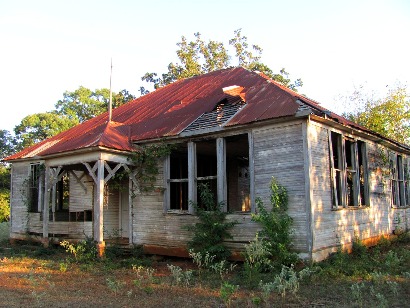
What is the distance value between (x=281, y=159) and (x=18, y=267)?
7.93 m

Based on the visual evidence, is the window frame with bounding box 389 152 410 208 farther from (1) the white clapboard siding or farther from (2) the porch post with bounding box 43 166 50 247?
(2) the porch post with bounding box 43 166 50 247

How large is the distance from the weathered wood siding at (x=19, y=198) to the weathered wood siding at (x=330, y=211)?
12872 mm

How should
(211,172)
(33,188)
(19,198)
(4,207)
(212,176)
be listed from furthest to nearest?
(4,207) < (19,198) < (33,188) < (211,172) < (212,176)

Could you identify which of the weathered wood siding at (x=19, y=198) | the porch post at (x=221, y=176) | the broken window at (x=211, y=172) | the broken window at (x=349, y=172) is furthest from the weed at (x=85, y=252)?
the broken window at (x=349, y=172)

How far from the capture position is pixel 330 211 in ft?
36.6

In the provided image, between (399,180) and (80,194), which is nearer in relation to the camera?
(80,194)

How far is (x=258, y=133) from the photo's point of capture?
36.9 feet

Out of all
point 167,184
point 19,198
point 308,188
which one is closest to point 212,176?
point 167,184

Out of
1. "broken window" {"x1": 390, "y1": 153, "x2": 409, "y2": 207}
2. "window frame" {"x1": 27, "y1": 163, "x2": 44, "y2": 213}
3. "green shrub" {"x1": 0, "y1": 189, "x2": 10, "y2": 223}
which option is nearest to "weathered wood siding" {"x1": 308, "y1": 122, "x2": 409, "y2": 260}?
"broken window" {"x1": 390, "y1": 153, "x2": 409, "y2": 207}

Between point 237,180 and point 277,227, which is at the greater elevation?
point 237,180

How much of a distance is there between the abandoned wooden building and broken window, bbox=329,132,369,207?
34mm

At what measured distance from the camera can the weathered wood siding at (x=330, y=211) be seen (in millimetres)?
10492

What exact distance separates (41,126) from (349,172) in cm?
3701

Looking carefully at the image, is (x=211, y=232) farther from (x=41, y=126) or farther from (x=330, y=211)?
(x=41, y=126)
